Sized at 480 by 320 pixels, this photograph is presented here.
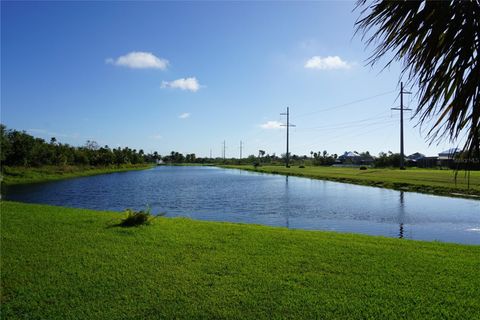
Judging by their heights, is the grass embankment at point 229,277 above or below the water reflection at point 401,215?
above

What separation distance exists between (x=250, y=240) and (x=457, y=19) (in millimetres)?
7321

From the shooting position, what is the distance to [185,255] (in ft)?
24.2

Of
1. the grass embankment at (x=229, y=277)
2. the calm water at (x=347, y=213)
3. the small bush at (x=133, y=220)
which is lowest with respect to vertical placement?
the calm water at (x=347, y=213)

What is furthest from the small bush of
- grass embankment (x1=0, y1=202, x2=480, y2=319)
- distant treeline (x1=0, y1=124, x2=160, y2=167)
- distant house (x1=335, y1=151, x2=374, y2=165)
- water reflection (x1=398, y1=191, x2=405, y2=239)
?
distant house (x1=335, y1=151, x2=374, y2=165)

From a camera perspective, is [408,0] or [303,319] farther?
[303,319]

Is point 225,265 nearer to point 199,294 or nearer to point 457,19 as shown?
point 199,294

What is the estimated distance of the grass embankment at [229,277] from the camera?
4.78 metres

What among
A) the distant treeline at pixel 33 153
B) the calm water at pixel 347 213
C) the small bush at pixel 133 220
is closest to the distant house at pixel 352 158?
the distant treeline at pixel 33 153

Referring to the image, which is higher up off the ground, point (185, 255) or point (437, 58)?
point (437, 58)

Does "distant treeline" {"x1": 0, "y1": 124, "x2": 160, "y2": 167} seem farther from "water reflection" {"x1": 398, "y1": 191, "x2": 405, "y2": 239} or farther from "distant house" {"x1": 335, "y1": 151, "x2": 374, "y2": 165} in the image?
"distant house" {"x1": 335, "y1": 151, "x2": 374, "y2": 165}

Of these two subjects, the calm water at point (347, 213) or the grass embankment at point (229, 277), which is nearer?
the grass embankment at point (229, 277)

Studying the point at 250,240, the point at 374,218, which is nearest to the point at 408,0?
the point at 250,240

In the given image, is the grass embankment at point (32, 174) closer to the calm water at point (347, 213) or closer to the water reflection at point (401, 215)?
the calm water at point (347, 213)

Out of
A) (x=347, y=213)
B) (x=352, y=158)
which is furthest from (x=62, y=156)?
(x=352, y=158)
